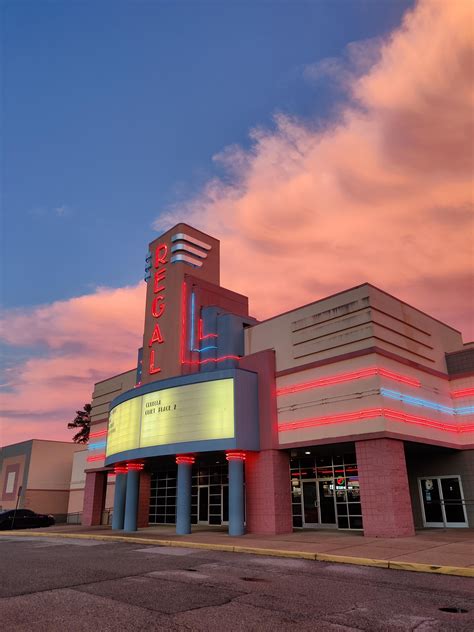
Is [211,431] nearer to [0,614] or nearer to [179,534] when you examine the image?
[179,534]

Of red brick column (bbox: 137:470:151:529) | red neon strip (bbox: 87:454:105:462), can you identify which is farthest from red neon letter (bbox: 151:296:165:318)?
red neon strip (bbox: 87:454:105:462)

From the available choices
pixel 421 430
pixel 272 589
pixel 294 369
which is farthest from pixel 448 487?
pixel 272 589

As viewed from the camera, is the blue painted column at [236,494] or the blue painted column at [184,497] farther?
the blue painted column at [184,497]

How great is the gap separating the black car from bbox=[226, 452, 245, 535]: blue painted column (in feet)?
69.1

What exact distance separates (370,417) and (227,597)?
40.9 ft

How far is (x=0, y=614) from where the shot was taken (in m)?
7.38

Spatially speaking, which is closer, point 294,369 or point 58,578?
point 58,578

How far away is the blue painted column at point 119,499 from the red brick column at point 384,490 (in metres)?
15.9

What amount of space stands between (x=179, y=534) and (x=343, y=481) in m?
8.49

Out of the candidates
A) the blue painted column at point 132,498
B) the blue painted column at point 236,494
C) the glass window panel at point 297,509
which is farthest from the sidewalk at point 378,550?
the blue painted column at point 132,498

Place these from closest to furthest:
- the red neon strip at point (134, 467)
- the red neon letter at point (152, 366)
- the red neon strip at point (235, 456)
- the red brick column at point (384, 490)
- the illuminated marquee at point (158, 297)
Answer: the red brick column at point (384, 490), the red neon strip at point (235, 456), the red neon strip at point (134, 467), the red neon letter at point (152, 366), the illuminated marquee at point (158, 297)

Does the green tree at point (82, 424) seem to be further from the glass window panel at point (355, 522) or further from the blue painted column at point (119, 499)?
the glass window panel at point (355, 522)

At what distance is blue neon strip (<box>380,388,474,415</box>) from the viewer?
2012 cm

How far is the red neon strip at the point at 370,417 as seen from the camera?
19594mm
